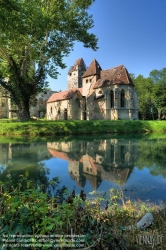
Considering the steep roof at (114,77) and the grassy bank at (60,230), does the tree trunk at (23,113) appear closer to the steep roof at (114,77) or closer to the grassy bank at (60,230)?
the steep roof at (114,77)

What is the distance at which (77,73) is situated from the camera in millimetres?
60812

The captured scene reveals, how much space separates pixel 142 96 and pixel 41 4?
4352cm

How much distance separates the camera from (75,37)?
26.1 meters

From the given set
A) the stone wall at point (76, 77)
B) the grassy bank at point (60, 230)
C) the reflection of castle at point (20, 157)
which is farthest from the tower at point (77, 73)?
the grassy bank at point (60, 230)

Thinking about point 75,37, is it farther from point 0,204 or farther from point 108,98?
point 0,204

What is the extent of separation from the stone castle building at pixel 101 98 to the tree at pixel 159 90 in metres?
13.6

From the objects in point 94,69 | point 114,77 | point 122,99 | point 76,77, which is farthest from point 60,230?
point 76,77

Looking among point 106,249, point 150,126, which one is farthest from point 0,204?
point 150,126

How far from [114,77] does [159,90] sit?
20372 mm

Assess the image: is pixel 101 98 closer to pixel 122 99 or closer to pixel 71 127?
pixel 122 99

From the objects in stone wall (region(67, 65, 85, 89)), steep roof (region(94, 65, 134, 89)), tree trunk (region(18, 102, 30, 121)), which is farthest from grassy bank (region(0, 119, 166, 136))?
stone wall (region(67, 65, 85, 89))

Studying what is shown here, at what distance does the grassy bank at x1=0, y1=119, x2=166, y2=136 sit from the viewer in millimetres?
24453

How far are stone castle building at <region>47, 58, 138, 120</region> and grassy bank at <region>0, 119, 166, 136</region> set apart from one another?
9.31m

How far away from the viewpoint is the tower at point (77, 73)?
6081 cm
